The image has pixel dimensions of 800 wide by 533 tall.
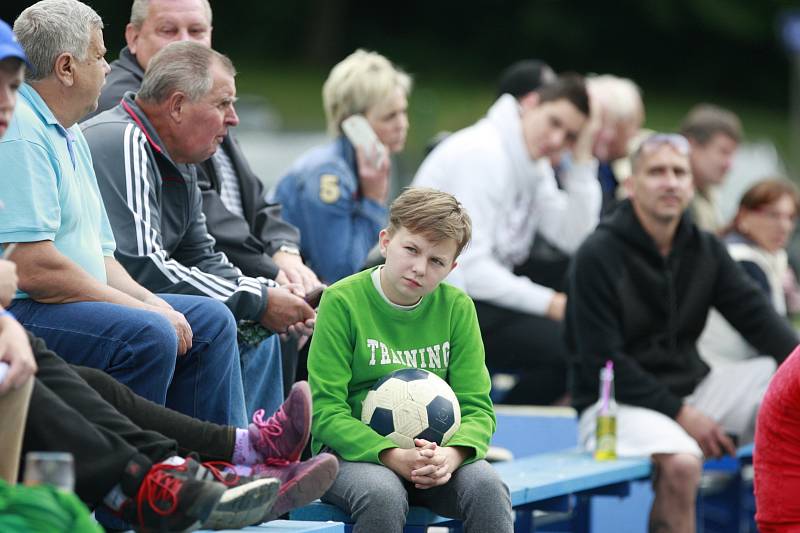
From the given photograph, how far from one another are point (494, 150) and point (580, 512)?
2217 millimetres

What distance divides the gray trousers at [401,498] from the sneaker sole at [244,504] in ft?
1.68

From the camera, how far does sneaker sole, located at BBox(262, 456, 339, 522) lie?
13.8 ft

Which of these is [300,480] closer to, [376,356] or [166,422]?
[166,422]

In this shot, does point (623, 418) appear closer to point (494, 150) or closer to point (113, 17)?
point (494, 150)

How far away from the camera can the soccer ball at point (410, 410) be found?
15.5 feet

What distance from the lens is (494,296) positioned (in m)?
7.78

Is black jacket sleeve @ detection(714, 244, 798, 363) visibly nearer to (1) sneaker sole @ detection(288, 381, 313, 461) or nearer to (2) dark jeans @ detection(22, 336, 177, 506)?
(1) sneaker sole @ detection(288, 381, 313, 461)

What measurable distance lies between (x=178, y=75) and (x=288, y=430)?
4.99 feet

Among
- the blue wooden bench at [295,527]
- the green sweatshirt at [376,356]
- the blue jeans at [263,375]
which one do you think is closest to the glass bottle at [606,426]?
the blue jeans at [263,375]

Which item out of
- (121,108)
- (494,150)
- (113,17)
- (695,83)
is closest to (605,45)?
(695,83)

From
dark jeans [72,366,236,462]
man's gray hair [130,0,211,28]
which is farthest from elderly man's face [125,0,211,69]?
dark jeans [72,366,236,462]

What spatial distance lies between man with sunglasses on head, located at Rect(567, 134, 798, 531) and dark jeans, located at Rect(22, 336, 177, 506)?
321cm

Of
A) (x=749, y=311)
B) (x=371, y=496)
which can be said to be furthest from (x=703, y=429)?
(x=371, y=496)

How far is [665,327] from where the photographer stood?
7062 millimetres
